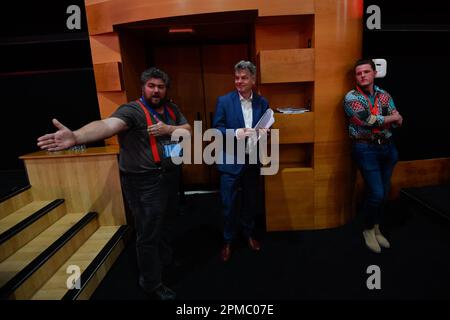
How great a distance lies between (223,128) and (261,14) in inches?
41.7

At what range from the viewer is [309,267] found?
235 cm

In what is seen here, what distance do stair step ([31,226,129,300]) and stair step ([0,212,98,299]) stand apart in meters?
0.05

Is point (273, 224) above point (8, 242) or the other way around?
the other way around

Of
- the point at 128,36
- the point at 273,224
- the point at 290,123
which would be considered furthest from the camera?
the point at 128,36

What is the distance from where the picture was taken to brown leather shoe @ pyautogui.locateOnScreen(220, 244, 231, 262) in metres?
2.51

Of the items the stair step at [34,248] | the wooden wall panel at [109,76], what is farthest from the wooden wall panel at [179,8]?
the stair step at [34,248]

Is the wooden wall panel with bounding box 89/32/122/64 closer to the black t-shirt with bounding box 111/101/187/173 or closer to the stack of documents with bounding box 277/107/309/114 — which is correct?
the black t-shirt with bounding box 111/101/187/173

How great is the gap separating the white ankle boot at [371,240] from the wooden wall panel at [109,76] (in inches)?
112

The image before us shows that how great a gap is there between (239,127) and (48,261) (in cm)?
184

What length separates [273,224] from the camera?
292 cm

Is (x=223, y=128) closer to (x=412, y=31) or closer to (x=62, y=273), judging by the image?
(x=62, y=273)

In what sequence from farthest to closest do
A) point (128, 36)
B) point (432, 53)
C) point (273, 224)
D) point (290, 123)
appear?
point (432, 53) → point (128, 36) → point (273, 224) → point (290, 123)

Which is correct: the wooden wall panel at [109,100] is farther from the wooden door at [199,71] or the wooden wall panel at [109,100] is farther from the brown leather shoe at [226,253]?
the brown leather shoe at [226,253]

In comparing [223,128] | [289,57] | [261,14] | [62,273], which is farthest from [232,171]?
[62,273]
